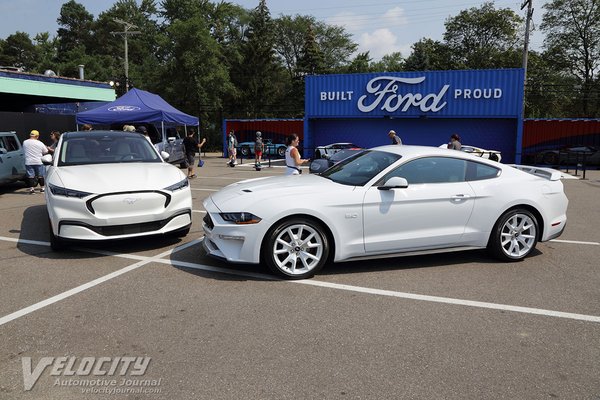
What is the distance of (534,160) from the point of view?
25016 mm

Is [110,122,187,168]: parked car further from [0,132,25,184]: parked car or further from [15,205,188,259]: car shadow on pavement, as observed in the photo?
[15,205,188,259]: car shadow on pavement

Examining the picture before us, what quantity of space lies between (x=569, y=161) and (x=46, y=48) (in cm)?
7095

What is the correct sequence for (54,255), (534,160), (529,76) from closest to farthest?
(54,255) → (534,160) → (529,76)

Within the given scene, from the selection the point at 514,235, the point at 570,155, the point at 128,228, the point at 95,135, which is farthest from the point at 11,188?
the point at 570,155

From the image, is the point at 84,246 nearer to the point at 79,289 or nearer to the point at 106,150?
the point at 106,150

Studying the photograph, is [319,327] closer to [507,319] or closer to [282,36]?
[507,319]

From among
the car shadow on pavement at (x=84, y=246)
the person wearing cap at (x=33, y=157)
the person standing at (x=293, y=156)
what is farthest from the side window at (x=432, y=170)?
the person wearing cap at (x=33, y=157)

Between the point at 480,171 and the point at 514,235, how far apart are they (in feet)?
2.90

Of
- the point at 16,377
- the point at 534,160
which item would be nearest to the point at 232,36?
the point at 534,160

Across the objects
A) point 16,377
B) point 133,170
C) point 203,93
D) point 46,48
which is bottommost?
point 16,377

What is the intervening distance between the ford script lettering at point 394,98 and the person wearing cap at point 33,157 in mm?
17761

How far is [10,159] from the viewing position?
1205 cm

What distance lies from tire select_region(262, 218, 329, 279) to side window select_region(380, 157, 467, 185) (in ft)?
3.42

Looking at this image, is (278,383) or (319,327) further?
(319,327)
